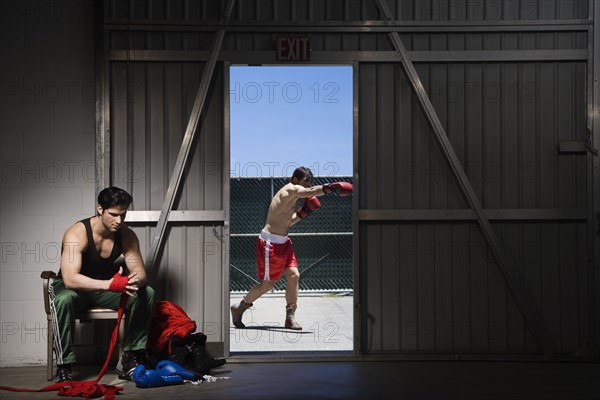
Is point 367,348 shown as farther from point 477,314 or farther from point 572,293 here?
point 572,293

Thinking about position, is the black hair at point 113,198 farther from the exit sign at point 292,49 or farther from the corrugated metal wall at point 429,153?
the exit sign at point 292,49

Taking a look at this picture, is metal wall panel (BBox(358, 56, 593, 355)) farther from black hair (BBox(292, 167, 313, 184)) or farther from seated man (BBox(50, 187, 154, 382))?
black hair (BBox(292, 167, 313, 184))

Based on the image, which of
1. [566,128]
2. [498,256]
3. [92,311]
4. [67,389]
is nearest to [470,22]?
[566,128]

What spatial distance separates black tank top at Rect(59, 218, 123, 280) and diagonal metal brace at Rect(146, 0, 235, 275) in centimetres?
55

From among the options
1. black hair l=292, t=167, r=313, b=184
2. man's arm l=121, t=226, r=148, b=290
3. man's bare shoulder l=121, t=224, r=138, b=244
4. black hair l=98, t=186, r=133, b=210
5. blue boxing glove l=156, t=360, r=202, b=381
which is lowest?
blue boxing glove l=156, t=360, r=202, b=381

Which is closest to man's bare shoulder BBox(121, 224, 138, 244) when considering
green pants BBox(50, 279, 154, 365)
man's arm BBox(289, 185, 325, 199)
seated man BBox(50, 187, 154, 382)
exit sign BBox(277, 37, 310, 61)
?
seated man BBox(50, 187, 154, 382)

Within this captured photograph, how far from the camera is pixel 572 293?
6863mm

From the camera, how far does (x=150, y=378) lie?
5.79 m

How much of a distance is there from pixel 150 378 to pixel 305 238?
7.24 m

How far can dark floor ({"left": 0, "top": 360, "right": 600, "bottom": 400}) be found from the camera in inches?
217

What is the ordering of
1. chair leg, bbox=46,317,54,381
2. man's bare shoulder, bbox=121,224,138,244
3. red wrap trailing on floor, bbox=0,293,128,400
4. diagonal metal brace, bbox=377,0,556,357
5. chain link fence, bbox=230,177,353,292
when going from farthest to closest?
chain link fence, bbox=230,177,353,292
diagonal metal brace, bbox=377,0,556,357
man's bare shoulder, bbox=121,224,138,244
chair leg, bbox=46,317,54,381
red wrap trailing on floor, bbox=0,293,128,400

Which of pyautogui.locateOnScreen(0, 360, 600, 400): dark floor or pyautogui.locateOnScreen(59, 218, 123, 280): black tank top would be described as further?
pyautogui.locateOnScreen(59, 218, 123, 280): black tank top

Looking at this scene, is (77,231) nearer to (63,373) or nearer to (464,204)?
(63,373)

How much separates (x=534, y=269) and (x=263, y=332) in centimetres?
337
